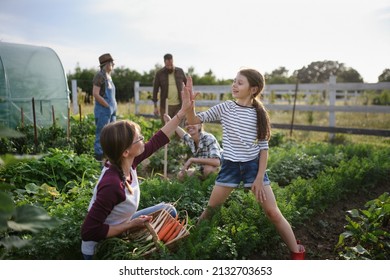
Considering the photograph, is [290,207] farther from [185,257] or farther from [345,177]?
[345,177]

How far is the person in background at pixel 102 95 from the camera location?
567cm

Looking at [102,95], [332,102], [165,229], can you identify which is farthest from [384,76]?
[165,229]

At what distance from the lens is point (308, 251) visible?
2.96 m

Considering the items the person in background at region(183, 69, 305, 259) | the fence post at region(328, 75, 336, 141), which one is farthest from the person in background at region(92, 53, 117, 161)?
the fence post at region(328, 75, 336, 141)

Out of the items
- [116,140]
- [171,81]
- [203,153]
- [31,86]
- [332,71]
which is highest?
[332,71]

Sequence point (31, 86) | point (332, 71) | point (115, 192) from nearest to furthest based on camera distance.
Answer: point (115, 192), point (31, 86), point (332, 71)

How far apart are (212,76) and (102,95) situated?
10.7m

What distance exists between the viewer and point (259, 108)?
2695 millimetres

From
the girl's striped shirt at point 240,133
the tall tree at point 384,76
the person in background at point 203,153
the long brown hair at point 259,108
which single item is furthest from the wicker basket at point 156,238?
the tall tree at point 384,76

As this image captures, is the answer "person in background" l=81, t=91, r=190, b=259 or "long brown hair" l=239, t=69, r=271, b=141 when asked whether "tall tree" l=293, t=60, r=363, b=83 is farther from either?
"person in background" l=81, t=91, r=190, b=259

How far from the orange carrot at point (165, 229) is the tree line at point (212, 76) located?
3.21 m

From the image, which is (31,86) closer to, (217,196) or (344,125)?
(217,196)

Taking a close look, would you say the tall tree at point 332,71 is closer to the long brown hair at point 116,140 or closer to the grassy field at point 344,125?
the grassy field at point 344,125

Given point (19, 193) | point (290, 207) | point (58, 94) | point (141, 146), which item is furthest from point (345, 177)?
point (58, 94)
